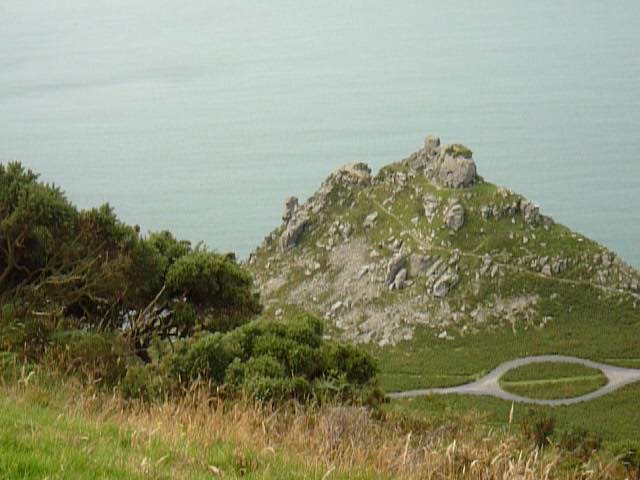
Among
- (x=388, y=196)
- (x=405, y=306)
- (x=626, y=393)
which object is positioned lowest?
(x=626, y=393)

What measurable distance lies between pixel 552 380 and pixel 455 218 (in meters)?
18.7

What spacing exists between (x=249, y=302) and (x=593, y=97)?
13274 cm

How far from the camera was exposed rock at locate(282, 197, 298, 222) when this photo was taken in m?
82.1

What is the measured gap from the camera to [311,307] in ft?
243

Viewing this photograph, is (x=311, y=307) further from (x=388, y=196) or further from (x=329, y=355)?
(x=329, y=355)

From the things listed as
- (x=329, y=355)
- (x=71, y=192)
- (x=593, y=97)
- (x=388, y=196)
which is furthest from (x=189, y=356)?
(x=593, y=97)

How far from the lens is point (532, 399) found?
184ft

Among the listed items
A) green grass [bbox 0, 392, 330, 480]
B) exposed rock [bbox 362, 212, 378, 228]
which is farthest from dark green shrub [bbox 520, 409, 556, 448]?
exposed rock [bbox 362, 212, 378, 228]

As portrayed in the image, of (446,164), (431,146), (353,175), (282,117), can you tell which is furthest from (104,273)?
(282,117)

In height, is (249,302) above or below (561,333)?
above

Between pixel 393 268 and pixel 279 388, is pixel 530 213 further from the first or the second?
pixel 279 388

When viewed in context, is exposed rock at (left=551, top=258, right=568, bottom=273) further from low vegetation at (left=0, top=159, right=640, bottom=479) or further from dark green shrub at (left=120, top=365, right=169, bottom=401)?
dark green shrub at (left=120, top=365, right=169, bottom=401)

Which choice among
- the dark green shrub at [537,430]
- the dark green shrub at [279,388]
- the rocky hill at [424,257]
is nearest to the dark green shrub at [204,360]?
the dark green shrub at [279,388]

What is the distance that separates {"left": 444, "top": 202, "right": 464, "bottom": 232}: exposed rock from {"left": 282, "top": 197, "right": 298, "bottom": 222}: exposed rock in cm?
1553
